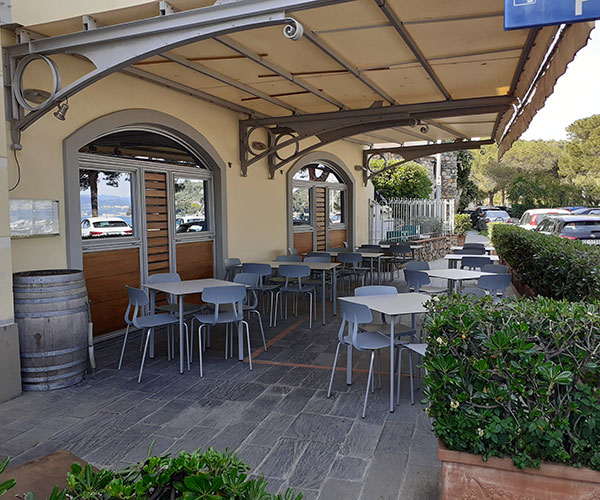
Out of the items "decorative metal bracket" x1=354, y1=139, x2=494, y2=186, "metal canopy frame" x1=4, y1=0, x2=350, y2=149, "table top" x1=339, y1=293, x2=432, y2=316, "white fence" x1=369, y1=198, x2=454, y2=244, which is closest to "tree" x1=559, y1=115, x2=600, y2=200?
"white fence" x1=369, y1=198, x2=454, y2=244

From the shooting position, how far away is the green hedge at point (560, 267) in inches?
165

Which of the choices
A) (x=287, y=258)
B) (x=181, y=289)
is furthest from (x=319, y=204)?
(x=181, y=289)

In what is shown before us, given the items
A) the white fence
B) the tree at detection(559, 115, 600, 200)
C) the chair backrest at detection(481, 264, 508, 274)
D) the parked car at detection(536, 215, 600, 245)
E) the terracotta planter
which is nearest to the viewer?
the terracotta planter

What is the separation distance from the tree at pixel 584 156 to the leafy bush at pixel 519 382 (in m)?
34.2

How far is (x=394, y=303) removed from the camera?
14.5 ft

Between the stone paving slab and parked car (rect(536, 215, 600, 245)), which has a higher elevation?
parked car (rect(536, 215, 600, 245))

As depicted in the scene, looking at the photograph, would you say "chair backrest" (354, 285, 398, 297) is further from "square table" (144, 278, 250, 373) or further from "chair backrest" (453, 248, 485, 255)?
"chair backrest" (453, 248, 485, 255)

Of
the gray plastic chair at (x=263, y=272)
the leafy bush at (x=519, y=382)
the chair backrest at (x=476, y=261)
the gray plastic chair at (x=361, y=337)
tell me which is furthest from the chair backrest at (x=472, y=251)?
the leafy bush at (x=519, y=382)

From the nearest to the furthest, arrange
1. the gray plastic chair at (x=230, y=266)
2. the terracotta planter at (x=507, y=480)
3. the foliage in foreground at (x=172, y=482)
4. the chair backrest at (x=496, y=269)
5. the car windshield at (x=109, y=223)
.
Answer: the foliage in foreground at (x=172, y=482) → the terracotta planter at (x=507, y=480) → the car windshield at (x=109, y=223) → the chair backrest at (x=496, y=269) → the gray plastic chair at (x=230, y=266)

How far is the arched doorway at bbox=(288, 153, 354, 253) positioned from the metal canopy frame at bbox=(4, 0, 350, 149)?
226 inches

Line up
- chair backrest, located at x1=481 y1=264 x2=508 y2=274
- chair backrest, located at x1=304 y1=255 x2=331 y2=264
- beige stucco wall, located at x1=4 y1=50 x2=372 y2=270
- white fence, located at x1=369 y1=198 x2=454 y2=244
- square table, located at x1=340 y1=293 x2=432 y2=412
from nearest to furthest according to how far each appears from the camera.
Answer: square table, located at x1=340 y1=293 x2=432 y2=412 < beige stucco wall, located at x1=4 y1=50 x2=372 y2=270 < chair backrest, located at x1=481 y1=264 x2=508 y2=274 < chair backrest, located at x1=304 y1=255 x2=331 y2=264 < white fence, located at x1=369 y1=198 x2=454 y2=244

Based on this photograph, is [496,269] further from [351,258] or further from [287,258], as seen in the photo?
[287,258]

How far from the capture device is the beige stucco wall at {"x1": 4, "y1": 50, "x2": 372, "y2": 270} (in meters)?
4.99

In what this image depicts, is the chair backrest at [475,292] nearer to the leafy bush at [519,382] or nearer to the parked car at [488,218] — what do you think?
the leafy bush at [519,382]
